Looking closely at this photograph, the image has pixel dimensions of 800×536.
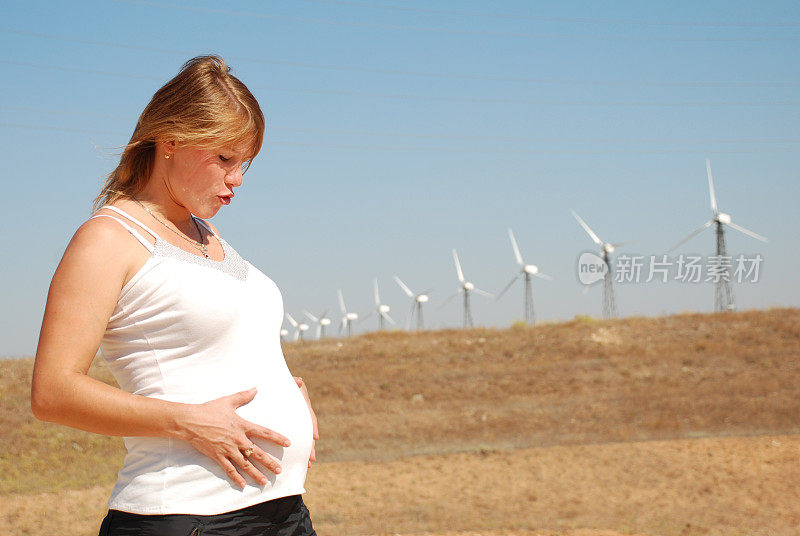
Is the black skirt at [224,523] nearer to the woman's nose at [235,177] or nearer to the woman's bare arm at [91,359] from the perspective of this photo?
the woman's bare arm at [91,359]

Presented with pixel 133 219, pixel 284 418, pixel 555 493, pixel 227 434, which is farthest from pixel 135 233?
A: pixel 555 493

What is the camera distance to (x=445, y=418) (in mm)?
19281

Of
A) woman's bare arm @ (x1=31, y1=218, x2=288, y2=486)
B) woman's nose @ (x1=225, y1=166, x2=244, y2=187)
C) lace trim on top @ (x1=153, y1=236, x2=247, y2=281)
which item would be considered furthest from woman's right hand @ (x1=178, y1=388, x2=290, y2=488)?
woman's nose @ (x1=225, y1=166, x2=244, y2=187)

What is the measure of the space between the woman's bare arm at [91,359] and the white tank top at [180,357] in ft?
0.19

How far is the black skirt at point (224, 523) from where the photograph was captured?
6.02 ft

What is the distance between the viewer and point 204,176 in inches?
80.3

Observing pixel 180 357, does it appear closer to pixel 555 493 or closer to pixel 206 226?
pixel 206 226

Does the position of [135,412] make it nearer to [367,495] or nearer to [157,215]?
[157,215]

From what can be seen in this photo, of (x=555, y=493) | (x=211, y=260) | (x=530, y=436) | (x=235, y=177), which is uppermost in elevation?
(x=235, y=177)

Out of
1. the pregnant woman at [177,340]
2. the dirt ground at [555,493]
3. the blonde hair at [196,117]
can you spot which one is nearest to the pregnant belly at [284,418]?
the pregnant woman at [177,340]

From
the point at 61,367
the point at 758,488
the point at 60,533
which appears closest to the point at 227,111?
the point at 61,367

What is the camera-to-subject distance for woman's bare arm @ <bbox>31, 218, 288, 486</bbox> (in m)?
1.76

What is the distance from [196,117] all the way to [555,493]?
528 inches

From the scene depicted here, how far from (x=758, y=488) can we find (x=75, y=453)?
540 inches
